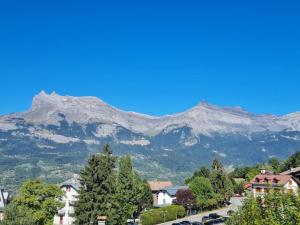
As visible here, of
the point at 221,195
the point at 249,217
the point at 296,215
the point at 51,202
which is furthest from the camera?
the point at 221,195

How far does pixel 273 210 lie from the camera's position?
30.8 m

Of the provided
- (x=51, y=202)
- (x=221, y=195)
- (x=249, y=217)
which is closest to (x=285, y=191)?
(x=249, y=217)

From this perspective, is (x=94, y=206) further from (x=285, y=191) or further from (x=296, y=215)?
(x=296, y=215)

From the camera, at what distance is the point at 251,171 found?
16912cm

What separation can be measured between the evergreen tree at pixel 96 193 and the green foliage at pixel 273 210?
147ft

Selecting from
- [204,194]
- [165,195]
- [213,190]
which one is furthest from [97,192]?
[165,195]

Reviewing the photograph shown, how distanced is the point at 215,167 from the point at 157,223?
32.0 meters

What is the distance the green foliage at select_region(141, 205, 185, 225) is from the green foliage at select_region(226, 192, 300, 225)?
66.3m

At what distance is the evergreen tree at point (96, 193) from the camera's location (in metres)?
75.6

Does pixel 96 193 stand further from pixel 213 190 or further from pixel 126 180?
pixel 213 190

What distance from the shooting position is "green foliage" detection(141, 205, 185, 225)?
98794mm

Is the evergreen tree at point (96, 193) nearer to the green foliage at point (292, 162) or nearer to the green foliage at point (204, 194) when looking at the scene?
the green foliage at point (204, 194)

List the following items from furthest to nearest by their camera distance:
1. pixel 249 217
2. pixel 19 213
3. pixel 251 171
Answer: pixel 251 171 < pixel 19 213 < pixel 249 217

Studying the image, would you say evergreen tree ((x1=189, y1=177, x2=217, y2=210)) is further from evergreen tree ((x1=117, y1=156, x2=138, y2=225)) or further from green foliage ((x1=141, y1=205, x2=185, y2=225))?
evergreen tree ((x1=117, y1=156, x2=138, y2=225))
